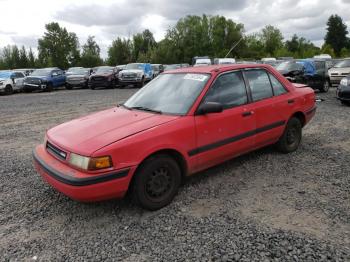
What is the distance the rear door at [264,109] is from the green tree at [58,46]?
57.3m

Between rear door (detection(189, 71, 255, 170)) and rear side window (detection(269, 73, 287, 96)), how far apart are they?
29.7 inches

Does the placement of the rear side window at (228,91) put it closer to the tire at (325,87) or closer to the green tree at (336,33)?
the tire at (325,87)

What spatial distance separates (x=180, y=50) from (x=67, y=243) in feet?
216

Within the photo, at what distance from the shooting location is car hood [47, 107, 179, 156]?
3.47 meters

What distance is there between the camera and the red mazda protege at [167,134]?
338 centimetres

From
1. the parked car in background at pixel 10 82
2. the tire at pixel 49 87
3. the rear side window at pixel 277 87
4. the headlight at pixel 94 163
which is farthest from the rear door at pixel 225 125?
the tire at pixel 49 87

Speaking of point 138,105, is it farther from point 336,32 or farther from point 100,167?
point 336,32

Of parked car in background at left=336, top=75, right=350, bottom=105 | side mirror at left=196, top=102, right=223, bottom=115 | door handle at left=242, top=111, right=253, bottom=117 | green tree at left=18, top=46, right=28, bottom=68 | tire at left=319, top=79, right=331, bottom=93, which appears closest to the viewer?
side mirror at left=196, top=102, right=223, bottom=115

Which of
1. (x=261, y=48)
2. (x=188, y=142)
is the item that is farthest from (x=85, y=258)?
(x=261, y=48)

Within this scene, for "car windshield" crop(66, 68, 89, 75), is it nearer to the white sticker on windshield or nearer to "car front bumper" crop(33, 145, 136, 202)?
the white sticker on windshield

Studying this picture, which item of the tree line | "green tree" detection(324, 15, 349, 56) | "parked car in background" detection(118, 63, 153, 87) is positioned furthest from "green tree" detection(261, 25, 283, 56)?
"parked car in background" detection(118, 63, 153, 87)

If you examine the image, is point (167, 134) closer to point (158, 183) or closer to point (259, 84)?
point (158, 183)

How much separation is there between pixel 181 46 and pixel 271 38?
Result: 89.2 ft

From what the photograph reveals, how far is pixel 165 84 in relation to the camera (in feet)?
15.4
